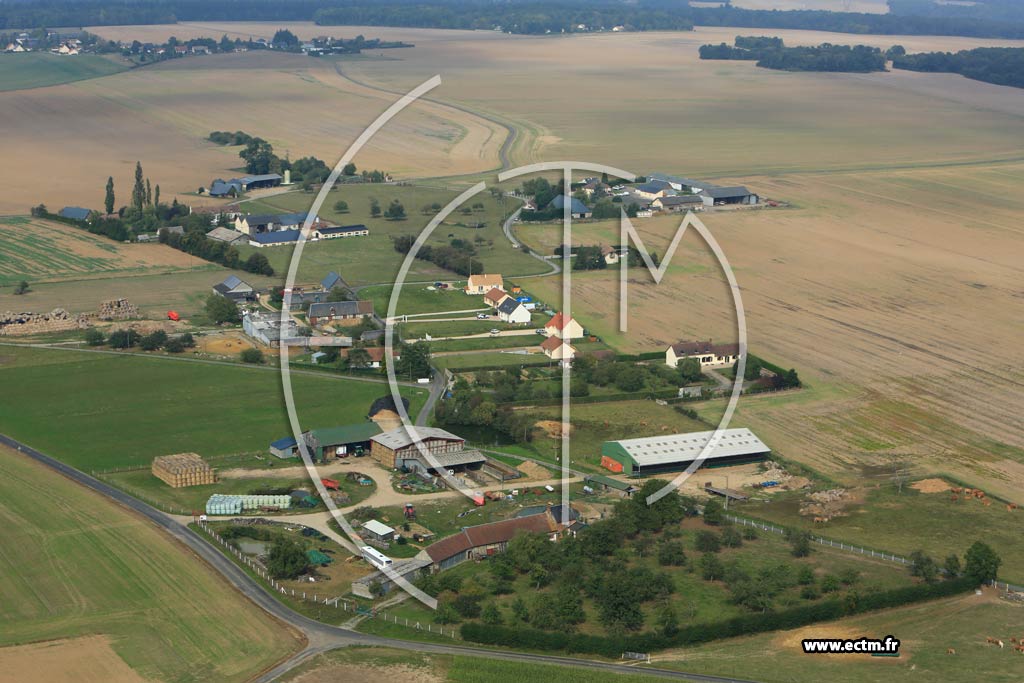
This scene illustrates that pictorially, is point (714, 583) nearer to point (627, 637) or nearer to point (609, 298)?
point (627, 637)

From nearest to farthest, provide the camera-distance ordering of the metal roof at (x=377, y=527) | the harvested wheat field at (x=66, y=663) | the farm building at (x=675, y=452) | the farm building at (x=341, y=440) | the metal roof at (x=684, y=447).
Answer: the harvested wheat field at (x=66, y=663)
the metal roof at (x=377, y=527)
the farm building at (x=675, y=452)
the metal roof at (x=684, y=447)
the farm building at (x=341, y=440)

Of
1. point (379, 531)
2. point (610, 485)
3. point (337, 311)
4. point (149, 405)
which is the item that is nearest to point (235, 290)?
point (337, 311)

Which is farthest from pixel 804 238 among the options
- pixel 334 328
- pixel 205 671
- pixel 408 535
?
→ pixel 205 671

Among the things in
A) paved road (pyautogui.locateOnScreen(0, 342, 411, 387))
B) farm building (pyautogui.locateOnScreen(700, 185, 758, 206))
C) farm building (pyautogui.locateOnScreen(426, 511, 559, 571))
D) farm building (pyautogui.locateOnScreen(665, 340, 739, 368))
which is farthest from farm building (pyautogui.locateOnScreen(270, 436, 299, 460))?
farm building (pyautogui.locateOnScreen(700, 185, 758, 206))

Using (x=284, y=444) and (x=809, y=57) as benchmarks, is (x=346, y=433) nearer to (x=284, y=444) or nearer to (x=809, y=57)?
(x=284, y=444)

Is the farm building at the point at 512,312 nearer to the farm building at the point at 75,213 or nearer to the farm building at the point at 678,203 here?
the farm building at the point at 678,203

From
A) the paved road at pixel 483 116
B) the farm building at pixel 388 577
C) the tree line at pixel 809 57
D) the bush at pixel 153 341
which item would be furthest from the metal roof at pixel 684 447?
the tree line at pixel 809 57
